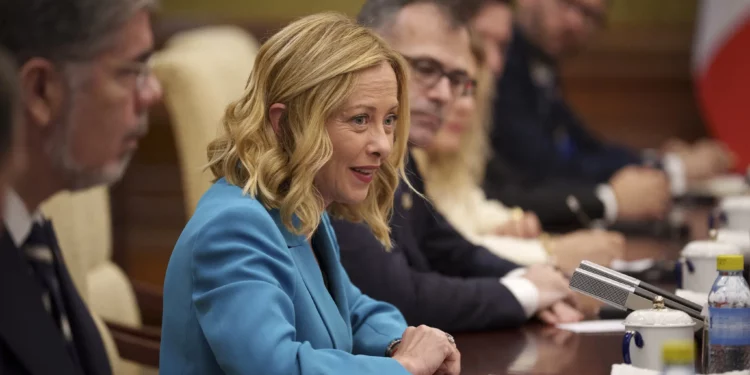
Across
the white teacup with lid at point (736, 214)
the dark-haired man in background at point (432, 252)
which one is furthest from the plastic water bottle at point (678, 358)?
the white teacup with lid at point (736, 214)

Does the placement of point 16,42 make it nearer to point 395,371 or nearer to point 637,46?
point 395,371

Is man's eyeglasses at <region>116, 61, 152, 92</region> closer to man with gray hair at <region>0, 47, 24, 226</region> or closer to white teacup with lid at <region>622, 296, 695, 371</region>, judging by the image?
man with gray hair at <region>0, 47, 24, 226</region>

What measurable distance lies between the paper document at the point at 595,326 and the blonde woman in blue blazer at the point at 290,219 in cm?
52

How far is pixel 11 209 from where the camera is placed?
1.63m

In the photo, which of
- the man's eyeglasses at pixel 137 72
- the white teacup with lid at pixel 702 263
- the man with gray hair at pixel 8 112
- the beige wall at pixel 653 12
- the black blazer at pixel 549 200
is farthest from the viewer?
the beige wall at pixel 653 12

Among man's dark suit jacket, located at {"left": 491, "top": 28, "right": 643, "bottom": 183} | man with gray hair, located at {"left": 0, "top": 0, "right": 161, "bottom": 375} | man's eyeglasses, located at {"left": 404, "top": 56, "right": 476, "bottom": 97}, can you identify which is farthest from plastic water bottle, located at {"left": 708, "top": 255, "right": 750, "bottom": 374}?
man's dark suit jacket, located at {"left": 491, "top": 28, "right": 643, "bottom": 183}

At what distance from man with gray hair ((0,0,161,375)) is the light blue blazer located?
0.51 feet

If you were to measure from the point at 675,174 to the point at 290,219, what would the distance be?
3.56 metres

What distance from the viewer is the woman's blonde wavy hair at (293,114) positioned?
179cm

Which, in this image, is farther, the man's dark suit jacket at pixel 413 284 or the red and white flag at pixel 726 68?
the red and white flag at pixel 726 68

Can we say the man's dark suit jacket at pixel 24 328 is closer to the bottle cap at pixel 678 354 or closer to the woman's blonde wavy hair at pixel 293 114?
the woman's blonde wavy hair at pixel 293 114

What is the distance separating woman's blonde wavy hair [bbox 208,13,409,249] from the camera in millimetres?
1790

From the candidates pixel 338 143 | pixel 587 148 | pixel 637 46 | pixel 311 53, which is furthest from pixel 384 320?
pixel 637 46

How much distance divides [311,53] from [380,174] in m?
0.34
